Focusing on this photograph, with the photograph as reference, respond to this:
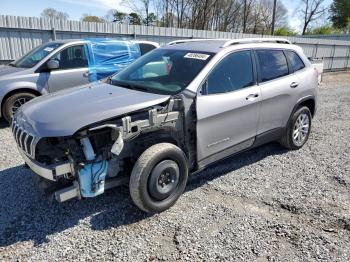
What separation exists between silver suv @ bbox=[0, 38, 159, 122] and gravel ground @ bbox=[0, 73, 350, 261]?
7.64 feet

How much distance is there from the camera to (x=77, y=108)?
10.1 ft

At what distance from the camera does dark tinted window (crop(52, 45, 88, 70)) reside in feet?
22.5

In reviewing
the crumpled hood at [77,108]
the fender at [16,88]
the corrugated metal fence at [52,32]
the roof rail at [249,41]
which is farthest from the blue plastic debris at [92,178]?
the corrugated metal fence at [52,32]

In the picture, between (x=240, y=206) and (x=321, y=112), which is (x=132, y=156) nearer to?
(x=240, y=206)

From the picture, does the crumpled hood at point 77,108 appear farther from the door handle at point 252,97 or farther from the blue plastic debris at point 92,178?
the door handle at point 252,97

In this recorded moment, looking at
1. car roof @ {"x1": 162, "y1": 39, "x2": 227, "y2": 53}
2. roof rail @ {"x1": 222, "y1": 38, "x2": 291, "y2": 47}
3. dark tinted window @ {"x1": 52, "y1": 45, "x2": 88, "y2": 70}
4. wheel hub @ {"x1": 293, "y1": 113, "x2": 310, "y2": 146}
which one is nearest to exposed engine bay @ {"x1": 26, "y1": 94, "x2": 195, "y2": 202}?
car roof @ {"x1": 162, "y1": 39, "x2": 227, "y2": 53}

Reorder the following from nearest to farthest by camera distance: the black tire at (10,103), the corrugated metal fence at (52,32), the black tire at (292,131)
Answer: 1. the black tire at (292,131)
2. the black tire at (10,103)
3. the corrugated metal fence at (52,32)

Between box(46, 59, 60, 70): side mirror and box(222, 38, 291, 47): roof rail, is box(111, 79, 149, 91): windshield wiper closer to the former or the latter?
box(222, 38, 291, 47): roof rail

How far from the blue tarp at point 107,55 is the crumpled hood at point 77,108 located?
3.72m

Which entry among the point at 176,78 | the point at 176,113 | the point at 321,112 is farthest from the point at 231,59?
the point at 321,112

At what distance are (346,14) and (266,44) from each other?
2006 inches

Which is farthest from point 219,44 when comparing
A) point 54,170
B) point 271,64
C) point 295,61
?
point 54,170

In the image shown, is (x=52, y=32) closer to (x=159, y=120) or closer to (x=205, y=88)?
(x=205, y=88)

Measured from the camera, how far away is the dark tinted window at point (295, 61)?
497 cm
